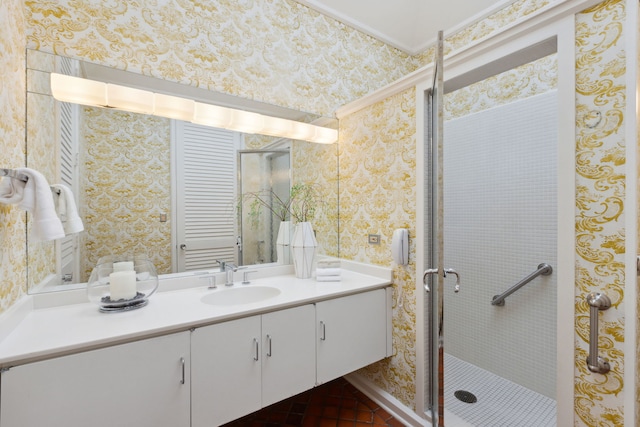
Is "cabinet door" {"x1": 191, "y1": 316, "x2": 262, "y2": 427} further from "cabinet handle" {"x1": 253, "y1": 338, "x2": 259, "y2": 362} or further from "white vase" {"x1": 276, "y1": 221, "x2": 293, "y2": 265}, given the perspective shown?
"white vase" {"x1": 276, "y1": 221, "x2": 293, "y2": 265}

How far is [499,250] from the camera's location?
219 centimetres

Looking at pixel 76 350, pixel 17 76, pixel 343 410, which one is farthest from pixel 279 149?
pixel 343 410

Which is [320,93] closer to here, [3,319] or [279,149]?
[279,149]

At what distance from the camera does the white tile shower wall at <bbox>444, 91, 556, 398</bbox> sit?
1950 mm

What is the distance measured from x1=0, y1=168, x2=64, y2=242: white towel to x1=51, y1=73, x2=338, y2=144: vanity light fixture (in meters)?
0.62

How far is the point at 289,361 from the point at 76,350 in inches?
33.3

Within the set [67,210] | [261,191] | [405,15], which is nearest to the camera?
[67,210]

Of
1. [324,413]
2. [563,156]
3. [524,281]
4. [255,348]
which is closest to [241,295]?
[255,348]

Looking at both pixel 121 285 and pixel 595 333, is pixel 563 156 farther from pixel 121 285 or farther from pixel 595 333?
pixel 121 285

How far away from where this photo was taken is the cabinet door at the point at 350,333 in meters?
1.57

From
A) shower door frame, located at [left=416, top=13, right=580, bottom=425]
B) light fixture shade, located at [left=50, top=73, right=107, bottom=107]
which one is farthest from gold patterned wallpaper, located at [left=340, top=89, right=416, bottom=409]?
light fixture shade, located at [left=50, top=73, right=107, bottom=107]

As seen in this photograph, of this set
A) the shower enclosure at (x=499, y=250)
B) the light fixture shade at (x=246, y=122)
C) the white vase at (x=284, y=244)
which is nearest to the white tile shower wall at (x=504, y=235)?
the shower enclosure at (x=499, y=250)

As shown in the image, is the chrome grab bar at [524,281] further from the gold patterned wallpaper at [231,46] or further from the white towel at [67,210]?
the white towel at [67,210]

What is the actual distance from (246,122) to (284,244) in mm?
866
